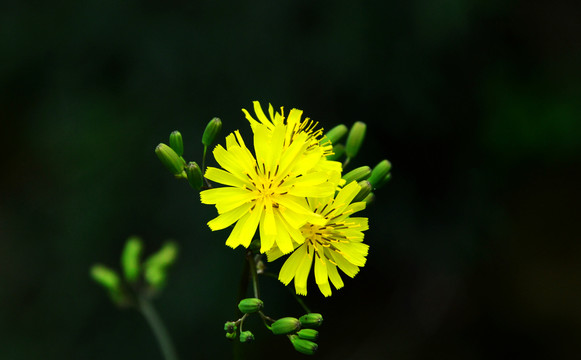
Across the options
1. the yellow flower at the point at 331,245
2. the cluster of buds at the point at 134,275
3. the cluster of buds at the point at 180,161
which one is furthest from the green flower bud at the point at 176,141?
the cluster of buds at the point at 134,275

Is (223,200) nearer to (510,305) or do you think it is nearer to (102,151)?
(102,151)

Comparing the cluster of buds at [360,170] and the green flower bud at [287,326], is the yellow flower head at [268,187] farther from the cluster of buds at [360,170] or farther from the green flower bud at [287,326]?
the green flower bud at [287,326]

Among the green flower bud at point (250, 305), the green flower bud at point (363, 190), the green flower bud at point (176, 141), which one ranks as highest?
the green flower bud at point (176, 141)

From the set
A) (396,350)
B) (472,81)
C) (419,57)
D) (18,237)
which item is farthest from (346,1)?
(18,237)

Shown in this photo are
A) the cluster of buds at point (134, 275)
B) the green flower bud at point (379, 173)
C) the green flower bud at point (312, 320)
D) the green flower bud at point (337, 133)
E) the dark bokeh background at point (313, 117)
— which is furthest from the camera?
the dark bokeh background at point (313, 117)

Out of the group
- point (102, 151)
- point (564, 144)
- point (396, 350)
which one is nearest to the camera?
point (102, 151)

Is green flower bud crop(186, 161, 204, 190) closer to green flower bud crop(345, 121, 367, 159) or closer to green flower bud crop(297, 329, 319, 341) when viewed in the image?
green flower bud crop(297, 329, 319, 341)

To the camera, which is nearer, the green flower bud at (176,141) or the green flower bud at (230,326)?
the green flower bud at (230,326)

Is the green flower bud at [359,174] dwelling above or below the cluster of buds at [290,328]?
above
